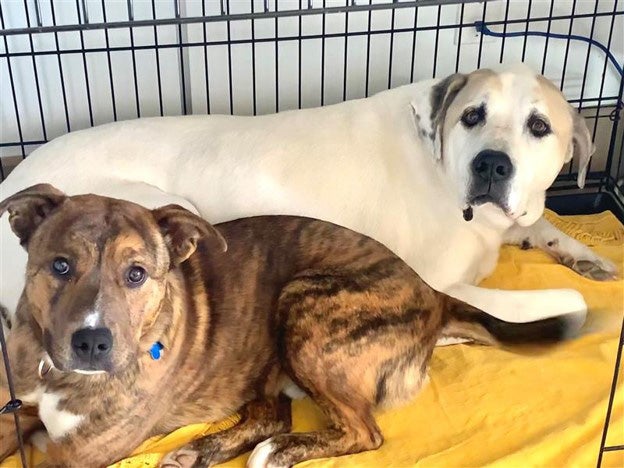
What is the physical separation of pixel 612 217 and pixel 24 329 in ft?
7.24

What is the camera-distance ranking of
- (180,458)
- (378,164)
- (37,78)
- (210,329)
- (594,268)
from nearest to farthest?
(180,458), (210,329), (378,164), (594,268), (37,78)

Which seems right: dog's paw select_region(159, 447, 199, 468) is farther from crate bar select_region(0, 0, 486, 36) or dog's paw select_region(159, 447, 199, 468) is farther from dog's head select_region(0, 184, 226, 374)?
crate bar select_region(0, 0, 486, 36)

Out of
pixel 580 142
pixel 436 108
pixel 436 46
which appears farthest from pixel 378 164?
pixel 436 46

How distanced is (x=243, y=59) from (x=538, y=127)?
1.25 meters

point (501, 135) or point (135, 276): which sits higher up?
point (501, 135)

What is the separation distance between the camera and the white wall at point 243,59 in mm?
3062

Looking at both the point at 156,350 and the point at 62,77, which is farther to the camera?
the point at 62,77

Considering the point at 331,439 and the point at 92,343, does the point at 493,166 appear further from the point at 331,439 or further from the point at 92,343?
the point at 92,343

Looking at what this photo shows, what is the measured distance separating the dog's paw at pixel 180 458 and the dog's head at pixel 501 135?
3.42ft

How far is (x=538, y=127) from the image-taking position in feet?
7.88

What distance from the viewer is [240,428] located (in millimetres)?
2203

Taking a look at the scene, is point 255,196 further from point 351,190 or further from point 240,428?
point 240,428

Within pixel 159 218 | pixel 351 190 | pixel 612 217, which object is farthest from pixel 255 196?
pixel 612 217

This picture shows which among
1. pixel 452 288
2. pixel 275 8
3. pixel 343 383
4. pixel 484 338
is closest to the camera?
pixel 343 383
